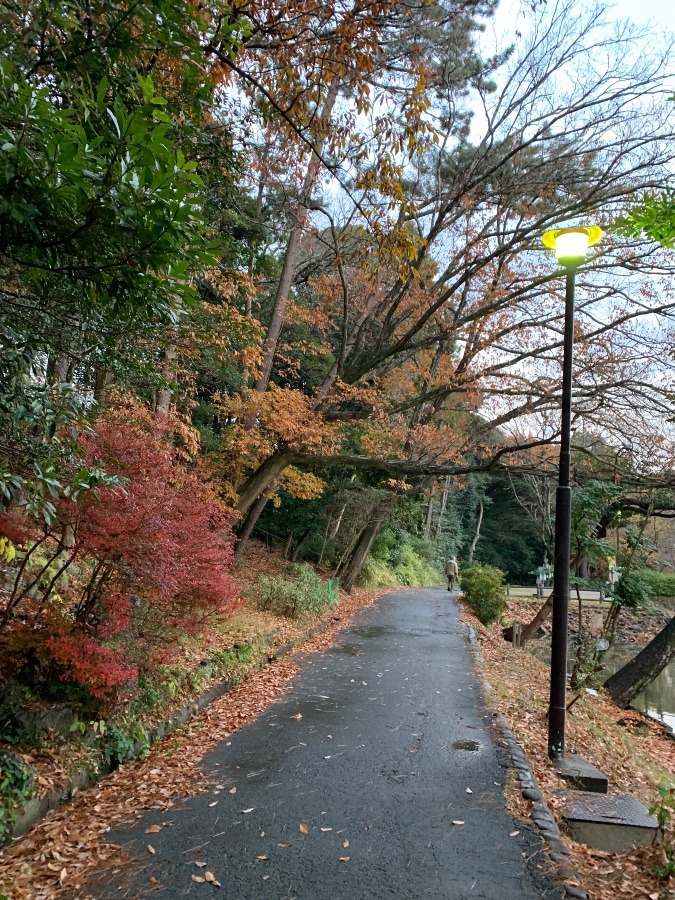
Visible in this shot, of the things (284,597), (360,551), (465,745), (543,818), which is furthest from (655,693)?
(543,818)

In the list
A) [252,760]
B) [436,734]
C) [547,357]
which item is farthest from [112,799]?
[547,357]

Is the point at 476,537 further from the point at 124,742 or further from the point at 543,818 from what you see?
the point at 124,742

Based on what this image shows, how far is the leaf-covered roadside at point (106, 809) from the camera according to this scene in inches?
120

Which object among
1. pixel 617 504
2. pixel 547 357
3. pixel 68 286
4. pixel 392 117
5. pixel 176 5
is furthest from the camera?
pixel 547 357

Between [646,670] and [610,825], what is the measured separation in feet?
28.9

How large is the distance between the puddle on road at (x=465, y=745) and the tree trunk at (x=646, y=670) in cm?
764

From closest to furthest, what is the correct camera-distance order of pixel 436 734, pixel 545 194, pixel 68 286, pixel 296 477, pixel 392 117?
pixel 68 286, pixel 392 117, pixel 436 734, pixel 545 194, pixel 296 477

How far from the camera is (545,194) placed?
10.0 m

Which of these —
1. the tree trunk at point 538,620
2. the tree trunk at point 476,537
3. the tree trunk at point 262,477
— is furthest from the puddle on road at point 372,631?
the tree trunk at point 476,537

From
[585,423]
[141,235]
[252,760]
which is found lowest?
[252,760]

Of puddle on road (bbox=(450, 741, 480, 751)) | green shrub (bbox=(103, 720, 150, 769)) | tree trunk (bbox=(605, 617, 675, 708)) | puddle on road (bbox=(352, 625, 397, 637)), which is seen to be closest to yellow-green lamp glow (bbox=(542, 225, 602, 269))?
puddle on road (bbox=(450, 741, 480, 751))

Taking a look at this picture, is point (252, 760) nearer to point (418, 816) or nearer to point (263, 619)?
point (418, 816)

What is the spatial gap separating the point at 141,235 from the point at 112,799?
4.04 m

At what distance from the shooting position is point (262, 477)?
41.2ft
